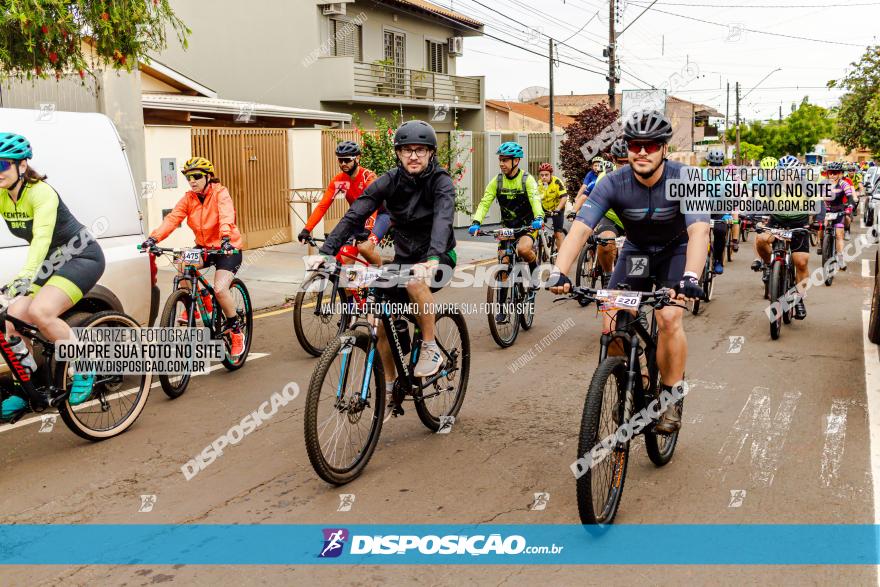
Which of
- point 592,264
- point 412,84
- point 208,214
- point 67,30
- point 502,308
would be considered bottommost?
point 502,308

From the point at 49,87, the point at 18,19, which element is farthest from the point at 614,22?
the point at 18,19

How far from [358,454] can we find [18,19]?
6287mm

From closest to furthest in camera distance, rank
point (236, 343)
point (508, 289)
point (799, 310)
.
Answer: point (236, 343)
point (508, 289)
point (799, 310)

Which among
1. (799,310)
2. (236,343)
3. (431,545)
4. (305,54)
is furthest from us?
(305,54)

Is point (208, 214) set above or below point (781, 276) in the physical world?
above

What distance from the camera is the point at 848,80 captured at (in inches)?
1435

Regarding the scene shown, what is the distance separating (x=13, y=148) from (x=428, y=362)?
2943mm

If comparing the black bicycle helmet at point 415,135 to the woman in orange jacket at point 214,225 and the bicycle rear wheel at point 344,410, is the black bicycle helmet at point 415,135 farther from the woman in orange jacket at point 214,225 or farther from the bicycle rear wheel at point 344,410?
the woman in orange jacket at point 214,225

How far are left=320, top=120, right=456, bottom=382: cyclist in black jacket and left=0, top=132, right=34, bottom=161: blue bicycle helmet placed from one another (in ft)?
6.46

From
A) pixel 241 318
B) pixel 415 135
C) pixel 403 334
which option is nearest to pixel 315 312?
pixel 241 318

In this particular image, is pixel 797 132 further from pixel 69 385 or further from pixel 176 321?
pixel 69 385

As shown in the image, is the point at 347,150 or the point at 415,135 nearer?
the point at 415,135

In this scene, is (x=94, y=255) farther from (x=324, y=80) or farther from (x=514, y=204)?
(x=324, y=80)

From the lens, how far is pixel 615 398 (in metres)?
4.70
